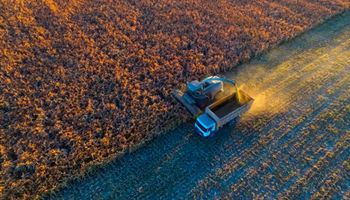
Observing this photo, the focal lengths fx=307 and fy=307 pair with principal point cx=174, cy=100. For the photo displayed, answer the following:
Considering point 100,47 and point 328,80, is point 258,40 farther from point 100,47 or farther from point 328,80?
point 100,47

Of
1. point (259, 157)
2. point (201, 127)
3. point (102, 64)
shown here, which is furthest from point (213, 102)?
point (102, 64)

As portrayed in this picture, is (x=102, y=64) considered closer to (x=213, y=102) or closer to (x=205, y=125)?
(x=213, y=102)

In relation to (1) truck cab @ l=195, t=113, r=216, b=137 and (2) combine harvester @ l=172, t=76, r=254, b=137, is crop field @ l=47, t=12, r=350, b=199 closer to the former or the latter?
(1) truck cab @ l=195, t=113, r=216, b=137

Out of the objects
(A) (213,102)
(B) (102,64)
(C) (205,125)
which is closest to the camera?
(C) (205,125)

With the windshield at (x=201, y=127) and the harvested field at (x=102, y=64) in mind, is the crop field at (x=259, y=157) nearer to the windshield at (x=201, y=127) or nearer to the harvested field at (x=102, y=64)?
the windshield at (x=201, y=127)

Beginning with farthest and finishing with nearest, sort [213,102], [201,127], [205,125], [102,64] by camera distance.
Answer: [102,64]
[213,102]
[201,127]
[205,125]

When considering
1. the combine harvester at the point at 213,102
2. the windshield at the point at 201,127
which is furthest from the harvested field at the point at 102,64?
the windshield at the point at 201,127

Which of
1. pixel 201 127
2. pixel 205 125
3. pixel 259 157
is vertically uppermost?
pixel 205 125
